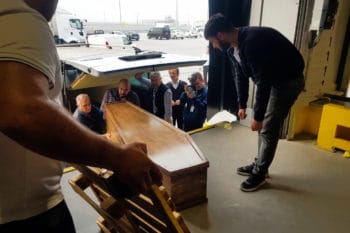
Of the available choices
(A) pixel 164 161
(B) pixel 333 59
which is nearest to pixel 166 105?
(A) pixel 164 161

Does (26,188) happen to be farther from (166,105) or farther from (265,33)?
(166,105)

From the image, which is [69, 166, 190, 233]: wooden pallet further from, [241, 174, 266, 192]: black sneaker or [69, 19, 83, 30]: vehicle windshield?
[69, 19, 83, 30]: vehicle windshield

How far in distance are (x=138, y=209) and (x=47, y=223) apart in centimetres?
35

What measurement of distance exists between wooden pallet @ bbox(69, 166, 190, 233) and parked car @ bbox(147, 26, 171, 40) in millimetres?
15363

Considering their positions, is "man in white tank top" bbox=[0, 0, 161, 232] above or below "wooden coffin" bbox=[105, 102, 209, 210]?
above

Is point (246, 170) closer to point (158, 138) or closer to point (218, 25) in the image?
point (158, 138)

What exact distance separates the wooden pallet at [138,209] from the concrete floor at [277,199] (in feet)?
2.83

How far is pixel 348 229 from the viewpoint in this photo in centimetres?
189

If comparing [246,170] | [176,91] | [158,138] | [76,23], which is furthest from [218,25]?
[76,23]

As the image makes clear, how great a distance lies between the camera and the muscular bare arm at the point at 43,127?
0.45m

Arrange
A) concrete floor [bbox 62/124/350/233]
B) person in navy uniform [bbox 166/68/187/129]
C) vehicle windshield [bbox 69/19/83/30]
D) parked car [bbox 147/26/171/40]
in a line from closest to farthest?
Answer: concrete floor [bbox 62/124/350/233] → person in navy uniform [bbox 166/68/187/129] → vehicle windshield [bbox 69/19/83/30] → parked car [bbox 147/26/171/40]

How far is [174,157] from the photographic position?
203 centimetres

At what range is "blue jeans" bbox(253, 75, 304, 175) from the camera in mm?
2141

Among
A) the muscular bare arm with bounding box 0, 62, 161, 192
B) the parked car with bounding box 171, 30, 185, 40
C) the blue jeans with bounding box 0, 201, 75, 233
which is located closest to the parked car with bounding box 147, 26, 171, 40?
the parked car with bounding box 171, 30, 185, 40
